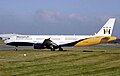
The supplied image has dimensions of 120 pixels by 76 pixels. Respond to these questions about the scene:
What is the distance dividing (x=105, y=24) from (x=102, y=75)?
114 ft

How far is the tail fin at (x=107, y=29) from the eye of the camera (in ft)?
183

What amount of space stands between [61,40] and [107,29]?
8618 mm

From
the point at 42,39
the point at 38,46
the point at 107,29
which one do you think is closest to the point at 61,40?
the point at 42,39

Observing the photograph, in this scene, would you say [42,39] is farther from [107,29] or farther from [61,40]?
[107,29]

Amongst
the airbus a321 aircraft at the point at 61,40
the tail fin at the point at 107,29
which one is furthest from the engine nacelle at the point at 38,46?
the tail fin at the point at 107,29

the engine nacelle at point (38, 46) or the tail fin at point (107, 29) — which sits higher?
the tail fin at point (107, 29)

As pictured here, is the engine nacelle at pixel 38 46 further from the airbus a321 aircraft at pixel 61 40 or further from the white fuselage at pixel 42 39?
the white fuselage at pixel 42 39

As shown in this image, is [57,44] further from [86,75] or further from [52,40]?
[86,75]

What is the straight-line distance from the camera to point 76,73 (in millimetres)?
23328

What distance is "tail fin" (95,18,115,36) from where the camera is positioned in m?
55.7

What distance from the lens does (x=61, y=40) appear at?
59344 millimetres

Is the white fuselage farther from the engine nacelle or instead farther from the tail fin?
the tail fin

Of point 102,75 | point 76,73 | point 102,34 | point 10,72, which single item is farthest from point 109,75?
point 102,34

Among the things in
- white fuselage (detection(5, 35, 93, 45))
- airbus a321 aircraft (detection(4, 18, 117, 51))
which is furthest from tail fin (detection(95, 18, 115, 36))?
white fuselage (detection(5, 35, 93, 45))
